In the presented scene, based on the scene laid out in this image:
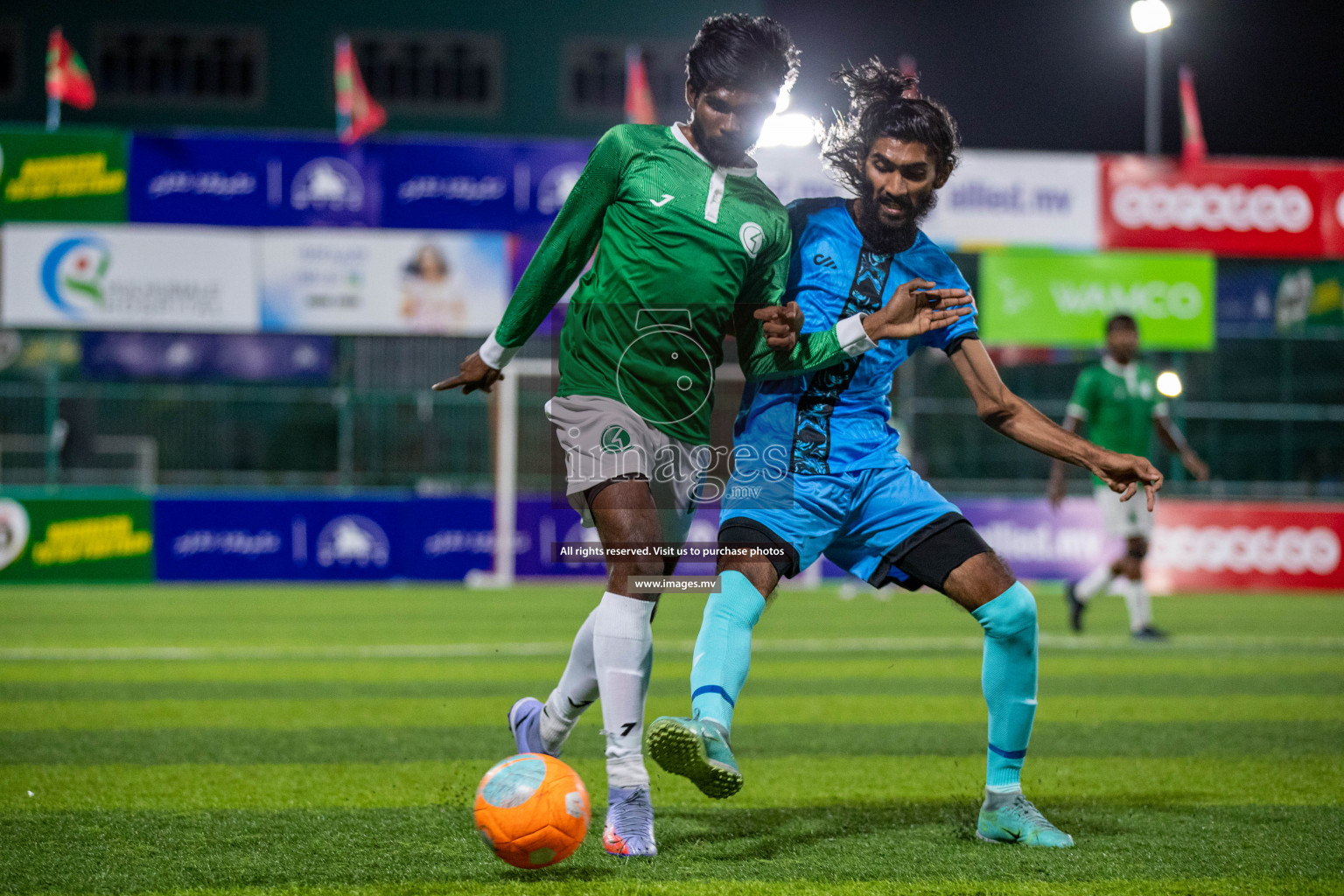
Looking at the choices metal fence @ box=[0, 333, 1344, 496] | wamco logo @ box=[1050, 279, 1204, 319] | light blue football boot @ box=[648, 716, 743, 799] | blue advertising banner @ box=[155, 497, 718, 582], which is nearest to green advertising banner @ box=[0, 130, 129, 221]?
metal fence @ box=[0, 333, 1344, 496]

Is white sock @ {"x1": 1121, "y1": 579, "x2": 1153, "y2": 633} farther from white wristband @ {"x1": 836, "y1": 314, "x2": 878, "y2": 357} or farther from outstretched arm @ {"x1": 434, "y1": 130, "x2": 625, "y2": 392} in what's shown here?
outstretched arm @ {"x1": 434, "y1": 130, "x2": 625, "y2": 392}

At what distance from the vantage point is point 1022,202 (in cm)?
1870

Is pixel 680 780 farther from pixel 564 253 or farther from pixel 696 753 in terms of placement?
pixel 564 253

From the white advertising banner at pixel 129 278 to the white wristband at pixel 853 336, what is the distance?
15.8 metres

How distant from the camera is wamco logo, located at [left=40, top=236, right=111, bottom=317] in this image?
18.0 m

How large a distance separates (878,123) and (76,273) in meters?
16.4

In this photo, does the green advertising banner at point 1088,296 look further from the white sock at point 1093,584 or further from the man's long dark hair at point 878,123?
the man's long dark hair at point 878,123

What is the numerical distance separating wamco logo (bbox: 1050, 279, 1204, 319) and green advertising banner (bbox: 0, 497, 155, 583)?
12.1 metres

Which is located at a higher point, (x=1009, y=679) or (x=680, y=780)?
(x=1009, y=679)

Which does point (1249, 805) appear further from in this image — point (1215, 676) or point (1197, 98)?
point (1197, 98)

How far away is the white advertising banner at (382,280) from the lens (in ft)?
60.2

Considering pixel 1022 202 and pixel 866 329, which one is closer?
pixel 866 329

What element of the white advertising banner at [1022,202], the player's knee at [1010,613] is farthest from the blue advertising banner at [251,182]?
the player's knee at [1010,613]

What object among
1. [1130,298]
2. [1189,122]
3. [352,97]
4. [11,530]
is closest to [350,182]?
[352,97]
